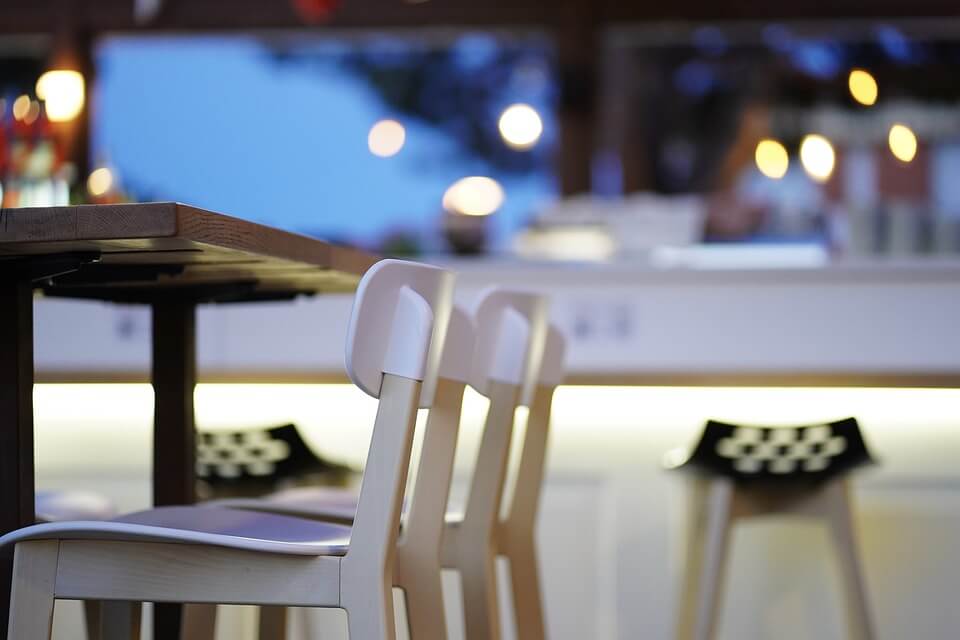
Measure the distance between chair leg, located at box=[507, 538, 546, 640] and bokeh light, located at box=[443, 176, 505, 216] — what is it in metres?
4.28

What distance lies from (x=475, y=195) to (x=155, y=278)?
190 inches

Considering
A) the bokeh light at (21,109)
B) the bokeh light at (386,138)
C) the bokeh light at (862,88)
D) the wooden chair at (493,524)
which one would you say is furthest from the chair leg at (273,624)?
the bokeh light at (386,138)

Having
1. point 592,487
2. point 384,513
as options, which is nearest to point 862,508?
point 592,487

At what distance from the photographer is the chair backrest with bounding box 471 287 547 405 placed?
5.73 ft

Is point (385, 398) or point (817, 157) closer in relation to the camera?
point (385, 398)

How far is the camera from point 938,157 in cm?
656

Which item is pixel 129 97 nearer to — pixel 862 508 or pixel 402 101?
pixel 402 101

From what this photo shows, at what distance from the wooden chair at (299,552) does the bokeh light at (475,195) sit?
16.1ft

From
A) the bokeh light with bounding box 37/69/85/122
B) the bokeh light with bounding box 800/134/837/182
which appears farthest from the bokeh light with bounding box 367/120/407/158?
the bokeh light with bounding box 37/69/85/122

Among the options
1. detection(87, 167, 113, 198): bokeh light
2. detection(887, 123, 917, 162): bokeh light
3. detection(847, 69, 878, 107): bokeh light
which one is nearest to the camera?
detection(847, 69, 878, 107): bokeh light

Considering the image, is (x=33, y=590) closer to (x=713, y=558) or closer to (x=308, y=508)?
(x=308, y=508)

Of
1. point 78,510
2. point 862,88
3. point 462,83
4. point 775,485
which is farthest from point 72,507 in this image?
point 462,83

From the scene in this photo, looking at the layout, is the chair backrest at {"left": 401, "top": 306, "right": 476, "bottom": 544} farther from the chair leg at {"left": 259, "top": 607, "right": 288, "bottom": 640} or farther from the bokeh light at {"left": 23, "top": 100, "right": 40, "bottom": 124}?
the bokeh light at {"left": 23, "top": 100, "right": 40, "bottom": 124}

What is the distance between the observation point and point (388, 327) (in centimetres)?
134
